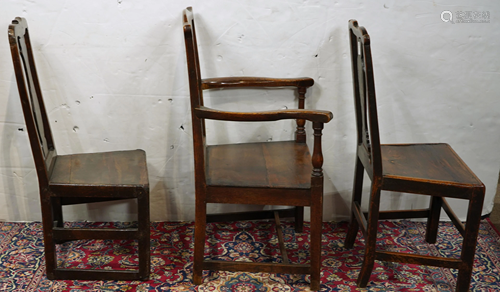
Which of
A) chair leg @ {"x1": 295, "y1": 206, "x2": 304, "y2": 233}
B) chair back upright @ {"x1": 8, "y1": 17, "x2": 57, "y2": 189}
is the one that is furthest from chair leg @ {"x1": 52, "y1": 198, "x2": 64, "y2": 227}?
chair leg @ {"x1": 295, "y1": 206, "x2": 304, "y2": 233}

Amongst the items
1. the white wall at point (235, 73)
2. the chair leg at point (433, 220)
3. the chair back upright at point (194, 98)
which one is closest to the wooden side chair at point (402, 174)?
the chair leg at point (433, 220)

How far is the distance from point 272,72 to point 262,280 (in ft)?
3.15

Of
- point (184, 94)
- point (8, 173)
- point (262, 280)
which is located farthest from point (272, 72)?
point (8, 173)

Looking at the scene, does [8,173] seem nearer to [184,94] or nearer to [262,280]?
[184,94]

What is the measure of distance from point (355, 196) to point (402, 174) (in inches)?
17.1

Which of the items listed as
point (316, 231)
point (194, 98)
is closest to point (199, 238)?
point (316, 231)

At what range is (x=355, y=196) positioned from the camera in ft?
7.79

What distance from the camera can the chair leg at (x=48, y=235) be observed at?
6.65ft

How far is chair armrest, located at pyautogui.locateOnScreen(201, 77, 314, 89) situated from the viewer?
88.0 inches

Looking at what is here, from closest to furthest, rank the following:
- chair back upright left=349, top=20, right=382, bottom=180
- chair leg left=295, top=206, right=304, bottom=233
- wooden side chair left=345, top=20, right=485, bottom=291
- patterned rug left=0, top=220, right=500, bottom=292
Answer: chair back upright left=349, top=20, right=382, bottom=180 → wooden side chair left=345, top=20, right=485, bottom=291 → patterned rug left=0, top=220, right=500, bottom=292 → chair leg left=295, top=206, right=304, bottom=233

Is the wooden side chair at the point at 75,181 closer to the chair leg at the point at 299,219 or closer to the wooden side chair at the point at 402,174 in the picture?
the chair leg at the point at 299,219

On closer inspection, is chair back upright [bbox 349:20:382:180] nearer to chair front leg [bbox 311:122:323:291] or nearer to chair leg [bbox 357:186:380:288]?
chair leg [bbox 357:186:380:288]

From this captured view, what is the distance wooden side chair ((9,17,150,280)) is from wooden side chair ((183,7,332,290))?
258 millimetres

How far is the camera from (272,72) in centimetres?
233
